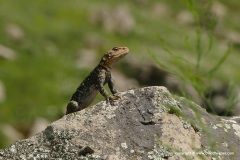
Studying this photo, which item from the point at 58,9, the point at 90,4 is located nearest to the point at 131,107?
the point at 58,9

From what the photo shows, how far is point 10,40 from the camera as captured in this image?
40000 mm

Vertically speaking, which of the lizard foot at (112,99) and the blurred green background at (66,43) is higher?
the blurred green background at (66,43)

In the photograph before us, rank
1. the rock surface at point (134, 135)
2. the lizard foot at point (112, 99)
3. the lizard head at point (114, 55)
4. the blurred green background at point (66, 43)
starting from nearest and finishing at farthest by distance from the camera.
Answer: the rock surface at point (134, 135) → the lizard foot at point (112, 99) → the lizard head at point (114, 55) → the blurred green background at point (66, 43)

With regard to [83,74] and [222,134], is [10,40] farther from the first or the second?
[222,134]

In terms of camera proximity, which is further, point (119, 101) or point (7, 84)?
point (7, 84)

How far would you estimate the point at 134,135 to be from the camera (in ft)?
25.0

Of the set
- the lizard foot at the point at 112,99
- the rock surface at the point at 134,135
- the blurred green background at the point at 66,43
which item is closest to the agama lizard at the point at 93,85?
the lizard foot at the point at 112,99

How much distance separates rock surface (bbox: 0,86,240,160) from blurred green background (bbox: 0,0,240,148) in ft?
65.3

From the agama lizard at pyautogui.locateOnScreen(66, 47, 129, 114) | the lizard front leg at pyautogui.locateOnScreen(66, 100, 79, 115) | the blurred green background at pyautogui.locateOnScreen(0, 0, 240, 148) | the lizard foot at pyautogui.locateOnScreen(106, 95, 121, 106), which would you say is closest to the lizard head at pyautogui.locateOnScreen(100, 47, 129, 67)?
the agama lizard at pyautogui.locateOnScreen(66, 47, 129, 114)

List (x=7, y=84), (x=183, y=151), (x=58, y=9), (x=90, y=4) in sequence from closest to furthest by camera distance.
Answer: (x=183, y=151) < (x=7, y=84) < (x=58, y=9) < (x=90, y=4)

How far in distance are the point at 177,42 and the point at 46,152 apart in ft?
135

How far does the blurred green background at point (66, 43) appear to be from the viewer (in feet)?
109

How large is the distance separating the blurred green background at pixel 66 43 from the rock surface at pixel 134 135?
1991 centimetres

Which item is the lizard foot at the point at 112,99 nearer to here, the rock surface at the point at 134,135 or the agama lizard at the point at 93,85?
the rock surface at the point at 134,135
